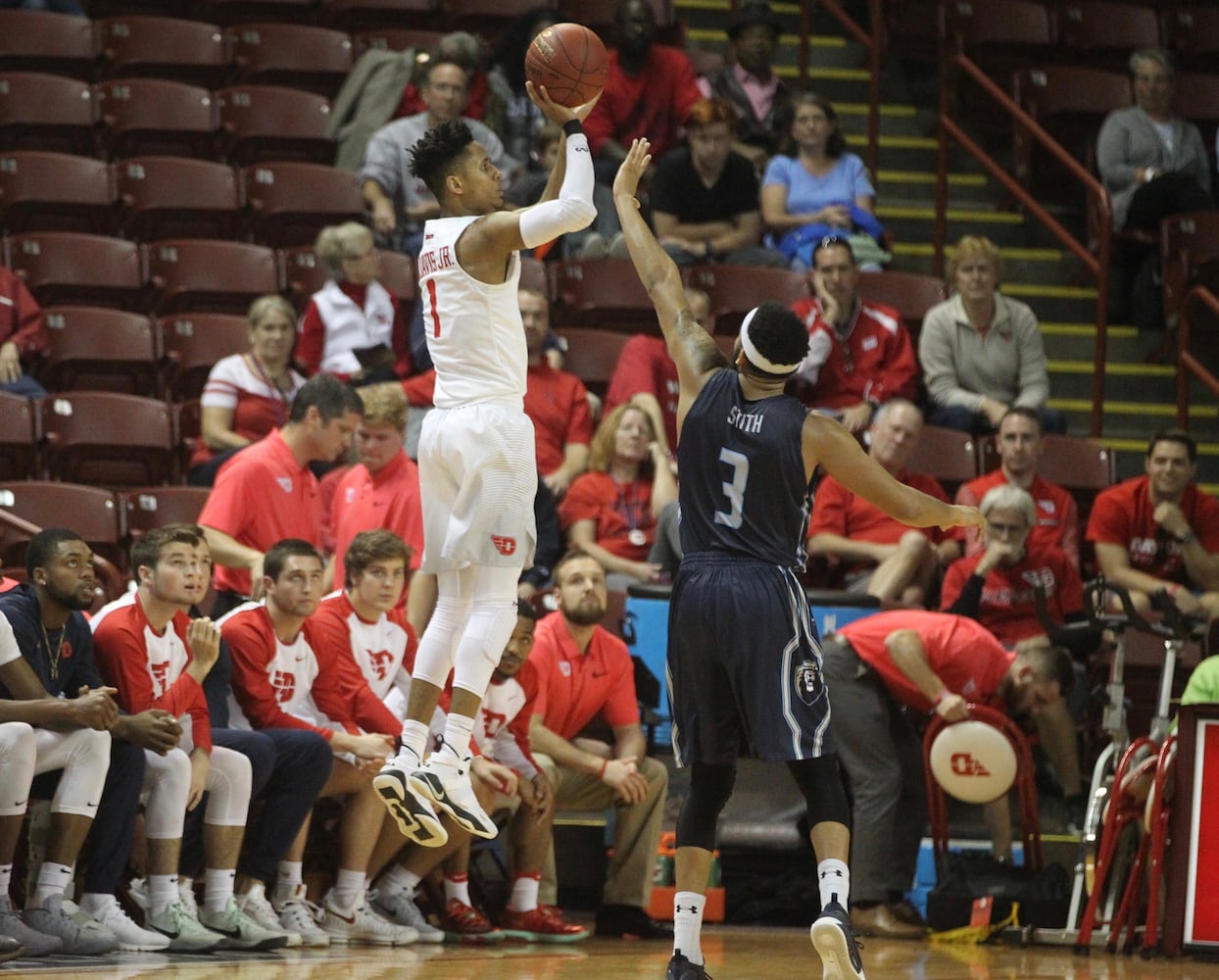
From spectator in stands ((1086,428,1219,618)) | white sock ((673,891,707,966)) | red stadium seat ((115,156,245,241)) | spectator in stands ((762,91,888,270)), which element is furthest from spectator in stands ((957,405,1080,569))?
red stadium seat ((115,156,245,241))

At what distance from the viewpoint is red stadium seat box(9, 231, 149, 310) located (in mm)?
10116

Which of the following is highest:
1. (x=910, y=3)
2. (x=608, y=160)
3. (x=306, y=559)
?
(x=910, y=3)

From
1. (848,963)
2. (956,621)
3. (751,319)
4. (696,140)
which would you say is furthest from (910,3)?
(848,963)

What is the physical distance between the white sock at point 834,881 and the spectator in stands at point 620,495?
3.59 meters

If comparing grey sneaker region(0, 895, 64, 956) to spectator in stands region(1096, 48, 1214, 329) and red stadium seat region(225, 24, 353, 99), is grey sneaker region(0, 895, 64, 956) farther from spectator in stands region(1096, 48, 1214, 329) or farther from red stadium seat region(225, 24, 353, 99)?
spectator in stands region(1096, 48, 1214, 329)

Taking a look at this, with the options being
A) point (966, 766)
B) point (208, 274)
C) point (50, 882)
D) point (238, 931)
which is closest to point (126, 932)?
point (50, 882)

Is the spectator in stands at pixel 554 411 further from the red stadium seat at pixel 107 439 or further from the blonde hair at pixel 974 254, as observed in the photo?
the blonde hair at pixel 974 254

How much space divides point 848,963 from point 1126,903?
2.58 meters

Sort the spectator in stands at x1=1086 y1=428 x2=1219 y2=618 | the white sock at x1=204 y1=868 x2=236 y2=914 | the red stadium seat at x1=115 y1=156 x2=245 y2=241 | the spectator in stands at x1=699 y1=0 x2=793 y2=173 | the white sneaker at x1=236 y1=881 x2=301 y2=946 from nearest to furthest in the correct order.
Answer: the white sock at x1=204 y1=868 x2=236 y2=914 → the white sneaker at x1=236 y1=881 x2=301 y2=946 → the spectator in stands at x1=1086 y1=428 x2=1219 y2=618 → the red stadium seat at x1=115 y1=156 x2=245 y2=241 → the spectator in stands at x1=699 y1=0 x2=793 y2=173

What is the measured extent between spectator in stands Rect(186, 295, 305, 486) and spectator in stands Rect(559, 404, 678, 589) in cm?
143

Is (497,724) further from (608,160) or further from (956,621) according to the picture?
(608,160)

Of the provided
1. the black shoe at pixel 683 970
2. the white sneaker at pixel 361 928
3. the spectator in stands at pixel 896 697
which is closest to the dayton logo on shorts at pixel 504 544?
the black shoe at pixel 683 970

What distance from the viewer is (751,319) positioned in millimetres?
5609

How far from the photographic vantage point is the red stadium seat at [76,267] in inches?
398
